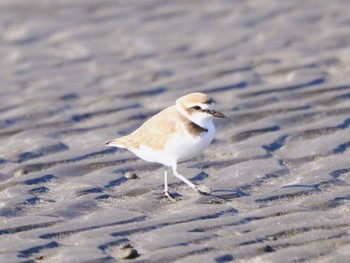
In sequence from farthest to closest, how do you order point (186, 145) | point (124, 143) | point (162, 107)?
point (162, 107), point (124, 143), point (186, 145)

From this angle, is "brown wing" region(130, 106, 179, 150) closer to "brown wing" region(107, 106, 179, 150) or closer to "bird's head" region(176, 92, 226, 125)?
"brown wing" region(107, 106, 179, 150)

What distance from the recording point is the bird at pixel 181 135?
778cm

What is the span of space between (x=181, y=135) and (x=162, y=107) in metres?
2.32

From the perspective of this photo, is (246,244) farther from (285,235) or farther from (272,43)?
(272,43)

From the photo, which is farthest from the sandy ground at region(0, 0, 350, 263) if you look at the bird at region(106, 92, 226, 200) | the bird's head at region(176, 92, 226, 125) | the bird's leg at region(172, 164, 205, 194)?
the bird's head at region(176, 92, 226, 125)

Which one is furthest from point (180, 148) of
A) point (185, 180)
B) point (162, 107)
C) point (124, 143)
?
point (162, 107)

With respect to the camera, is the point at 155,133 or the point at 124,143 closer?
the point at 155,133

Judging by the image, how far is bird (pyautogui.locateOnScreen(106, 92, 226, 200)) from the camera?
25.5 ft

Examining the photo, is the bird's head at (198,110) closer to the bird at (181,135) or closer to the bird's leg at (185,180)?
the bird at (181,135)

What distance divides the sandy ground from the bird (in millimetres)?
240

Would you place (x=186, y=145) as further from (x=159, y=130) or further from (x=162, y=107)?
(x=162, y=107)

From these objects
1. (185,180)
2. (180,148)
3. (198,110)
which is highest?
(198,110)

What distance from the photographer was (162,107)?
10.1m

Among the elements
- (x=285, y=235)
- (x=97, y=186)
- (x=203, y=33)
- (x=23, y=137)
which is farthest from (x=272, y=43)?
(x=285, y=235)
